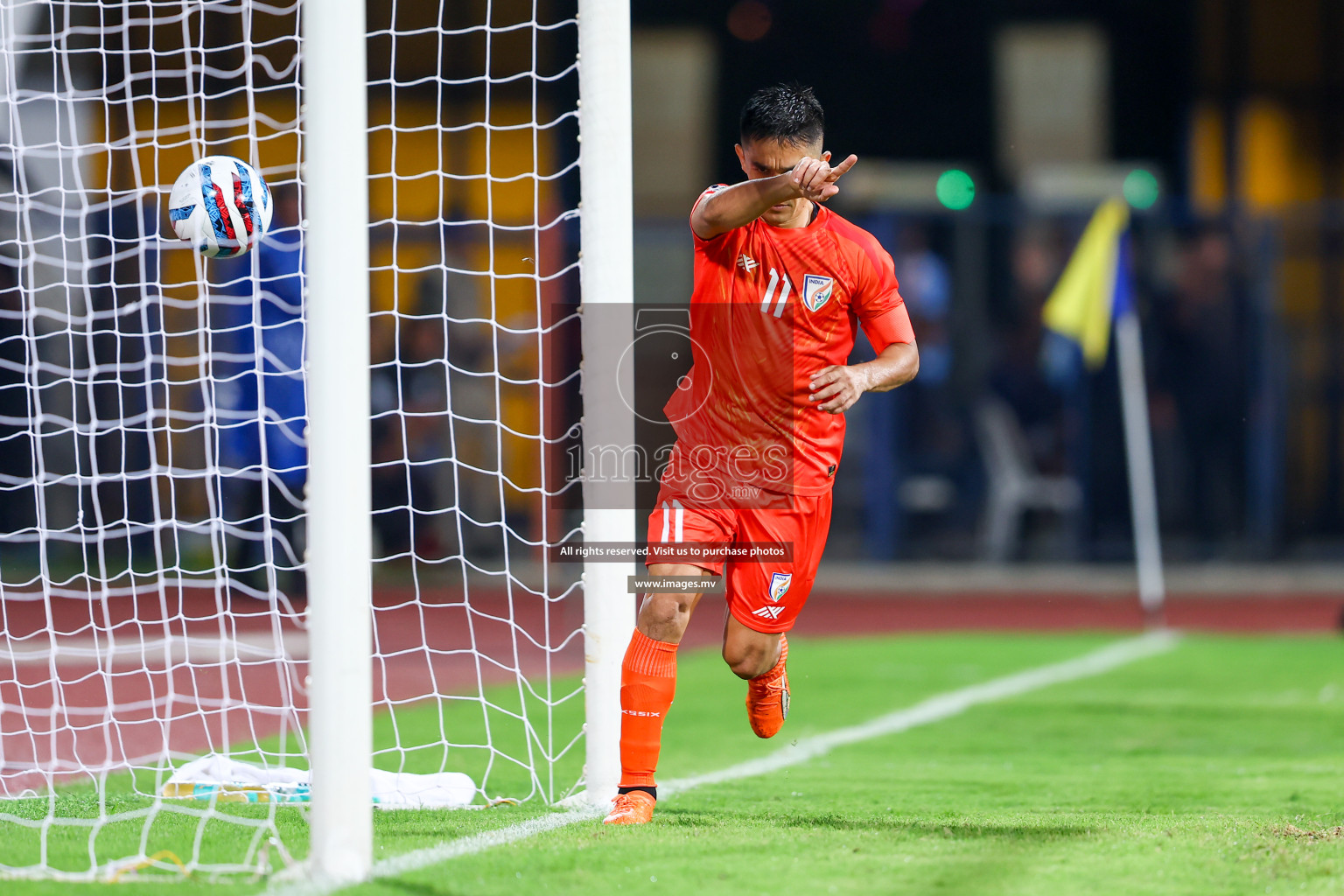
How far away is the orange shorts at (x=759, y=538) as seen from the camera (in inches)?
186

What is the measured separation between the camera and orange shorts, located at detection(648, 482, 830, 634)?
15.5 ft

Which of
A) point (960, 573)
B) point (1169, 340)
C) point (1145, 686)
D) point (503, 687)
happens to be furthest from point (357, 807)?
point (1169, 340)

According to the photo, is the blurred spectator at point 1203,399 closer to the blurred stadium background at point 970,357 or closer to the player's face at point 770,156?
the blurred stadium background at point 970,357

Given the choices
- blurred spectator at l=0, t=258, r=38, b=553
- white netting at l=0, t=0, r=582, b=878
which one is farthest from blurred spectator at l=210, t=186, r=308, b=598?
blurred spectator at l=0, t=258, r=38, b=553

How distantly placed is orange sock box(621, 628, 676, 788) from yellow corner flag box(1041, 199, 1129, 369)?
8.08 m

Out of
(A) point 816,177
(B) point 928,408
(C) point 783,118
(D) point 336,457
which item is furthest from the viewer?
(B) point 928,408

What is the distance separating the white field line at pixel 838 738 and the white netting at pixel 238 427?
41 cm

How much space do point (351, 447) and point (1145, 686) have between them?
599 centimetres

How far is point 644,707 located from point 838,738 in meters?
2.46

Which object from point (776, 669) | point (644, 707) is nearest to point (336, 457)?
point (644, 707)

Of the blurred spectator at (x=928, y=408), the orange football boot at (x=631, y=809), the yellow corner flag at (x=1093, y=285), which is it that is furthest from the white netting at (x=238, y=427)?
the yellow corner flag at (x=1093, y=285)

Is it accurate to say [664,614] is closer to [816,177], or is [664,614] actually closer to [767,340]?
[767,340]

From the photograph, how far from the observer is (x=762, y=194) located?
4.38 meters

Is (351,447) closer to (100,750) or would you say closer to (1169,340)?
(100,750)
